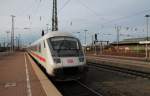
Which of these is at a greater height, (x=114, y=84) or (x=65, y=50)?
(x=65, y=50)

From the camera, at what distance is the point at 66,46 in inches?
583

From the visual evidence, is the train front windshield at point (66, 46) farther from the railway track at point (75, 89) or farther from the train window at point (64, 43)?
the railway track at point (75, 89)

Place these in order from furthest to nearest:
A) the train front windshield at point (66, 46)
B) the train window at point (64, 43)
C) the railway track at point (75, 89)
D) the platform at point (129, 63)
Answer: the platform at point (129, 63) < the train window at point (64, 43) < the train front windshield at point (66, 46) < the railway track at point (75, 89)

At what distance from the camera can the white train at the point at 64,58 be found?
44.6ft

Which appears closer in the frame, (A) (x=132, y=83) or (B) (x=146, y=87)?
(B) (x=146, y=87)

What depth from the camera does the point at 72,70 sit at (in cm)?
1368

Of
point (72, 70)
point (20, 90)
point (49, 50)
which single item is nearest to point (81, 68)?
point (72, 70)

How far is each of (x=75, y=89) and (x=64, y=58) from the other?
5.22 feet

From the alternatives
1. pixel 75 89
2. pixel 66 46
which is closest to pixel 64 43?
pixel 66 46

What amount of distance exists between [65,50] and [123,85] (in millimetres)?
3410

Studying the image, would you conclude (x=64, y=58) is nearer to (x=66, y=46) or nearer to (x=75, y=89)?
(x=66, y=46)

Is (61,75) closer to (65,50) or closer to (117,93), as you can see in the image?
(65,50)

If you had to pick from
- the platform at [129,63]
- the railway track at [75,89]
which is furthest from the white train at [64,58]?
the platform at [129,63]

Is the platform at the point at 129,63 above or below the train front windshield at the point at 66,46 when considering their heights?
below
